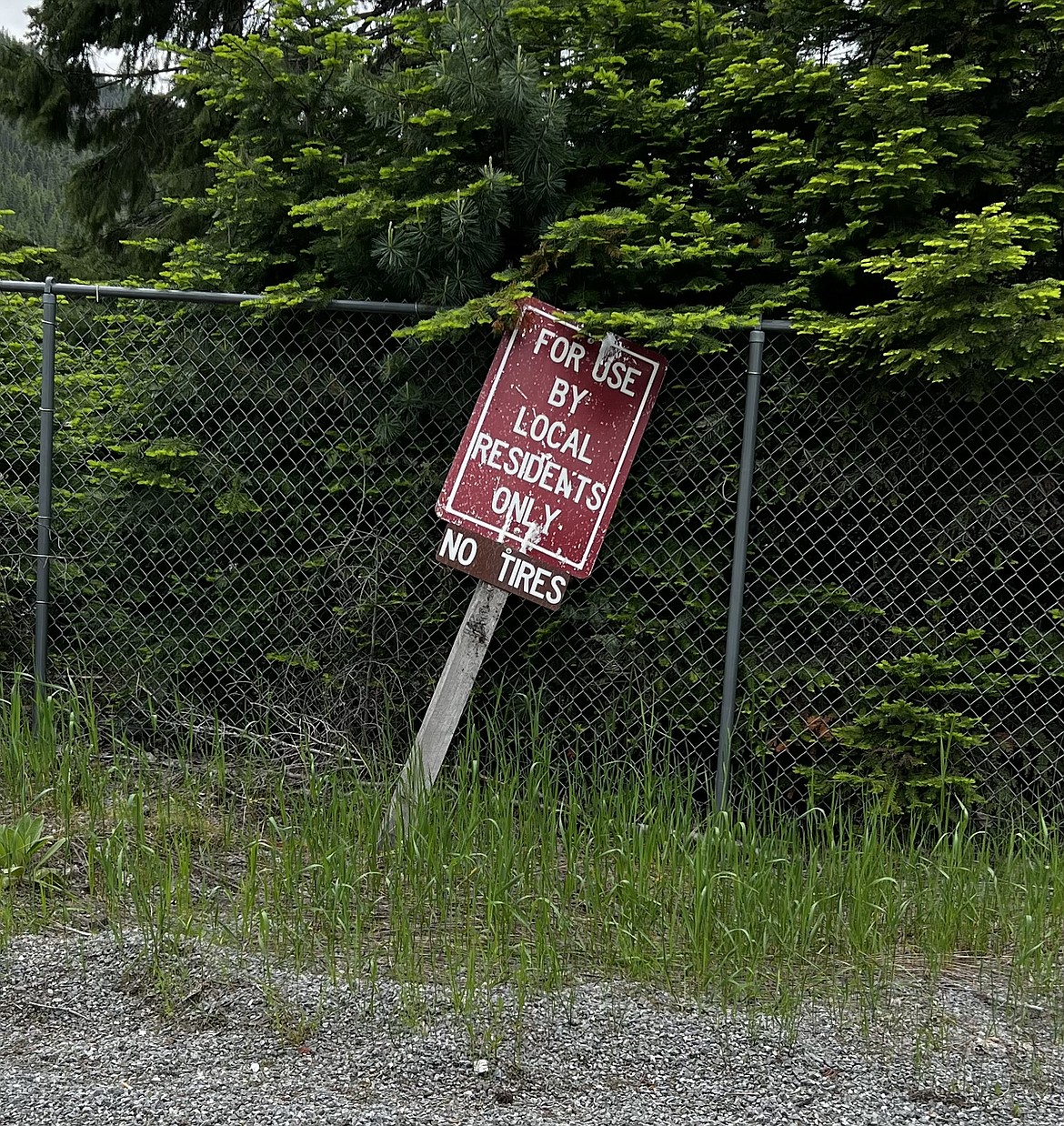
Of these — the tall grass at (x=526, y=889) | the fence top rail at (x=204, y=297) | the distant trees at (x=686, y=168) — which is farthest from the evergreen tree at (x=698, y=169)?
the tall grass at (x=526, y=889)

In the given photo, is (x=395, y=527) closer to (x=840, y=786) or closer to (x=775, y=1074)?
(x=840, y=786)

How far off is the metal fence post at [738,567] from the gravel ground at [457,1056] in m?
1.25

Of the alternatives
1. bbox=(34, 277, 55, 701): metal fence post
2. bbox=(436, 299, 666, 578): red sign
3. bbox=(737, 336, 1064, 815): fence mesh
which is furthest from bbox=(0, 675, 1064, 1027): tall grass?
bbox=(436, 299, 666, 578): red sign

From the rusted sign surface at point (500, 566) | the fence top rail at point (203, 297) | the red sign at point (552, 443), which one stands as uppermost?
the fence top rail at point (203, 297)

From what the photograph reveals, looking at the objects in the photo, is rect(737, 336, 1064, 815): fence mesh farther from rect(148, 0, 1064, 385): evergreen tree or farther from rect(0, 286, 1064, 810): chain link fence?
rect(148, 0, 1064, 385): evergreen tree

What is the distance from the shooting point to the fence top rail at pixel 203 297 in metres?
4.11

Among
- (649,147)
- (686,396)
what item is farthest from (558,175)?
(686,396)

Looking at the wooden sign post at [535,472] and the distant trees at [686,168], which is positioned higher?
the distant trees at [686,168]

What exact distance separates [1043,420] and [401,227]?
8.83 feet

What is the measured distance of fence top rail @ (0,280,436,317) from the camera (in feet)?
13.5

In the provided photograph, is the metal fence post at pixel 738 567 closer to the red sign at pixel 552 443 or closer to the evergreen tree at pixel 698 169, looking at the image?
the evergreen tree at pixel 698 169

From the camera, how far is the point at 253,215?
444 cm

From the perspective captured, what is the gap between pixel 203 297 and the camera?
4238mm

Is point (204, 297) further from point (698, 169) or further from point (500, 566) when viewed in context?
point (698, 169)
